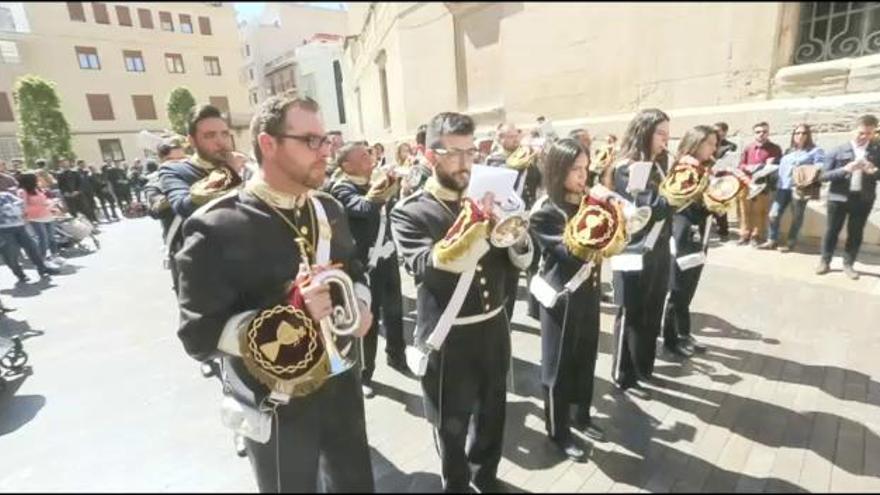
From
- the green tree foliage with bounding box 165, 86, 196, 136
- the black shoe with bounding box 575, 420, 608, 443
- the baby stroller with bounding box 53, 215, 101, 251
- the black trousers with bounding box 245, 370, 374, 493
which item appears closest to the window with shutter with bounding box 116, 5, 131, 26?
the green tree foliage with bounding box 165, 86, 196, 136

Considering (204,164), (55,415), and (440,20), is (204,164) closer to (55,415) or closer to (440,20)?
(55,415)

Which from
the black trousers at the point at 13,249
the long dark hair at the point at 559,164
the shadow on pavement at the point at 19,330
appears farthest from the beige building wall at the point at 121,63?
the shadow on pavement at the point at 19,330

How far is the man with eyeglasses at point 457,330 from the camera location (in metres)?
2.42

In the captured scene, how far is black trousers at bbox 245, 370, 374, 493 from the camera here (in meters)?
1.60

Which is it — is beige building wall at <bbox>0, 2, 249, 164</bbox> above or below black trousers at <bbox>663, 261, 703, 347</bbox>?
above

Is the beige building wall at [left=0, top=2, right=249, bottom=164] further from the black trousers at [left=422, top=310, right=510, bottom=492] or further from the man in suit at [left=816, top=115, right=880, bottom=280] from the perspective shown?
the man in suit at [left=816, top=115, right=880, bottom=280]

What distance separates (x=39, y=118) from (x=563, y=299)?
280 centimetres

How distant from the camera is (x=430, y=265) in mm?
2381

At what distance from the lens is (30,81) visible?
1961 mm

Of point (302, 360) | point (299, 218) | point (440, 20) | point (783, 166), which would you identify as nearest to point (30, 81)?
point (299, 218)

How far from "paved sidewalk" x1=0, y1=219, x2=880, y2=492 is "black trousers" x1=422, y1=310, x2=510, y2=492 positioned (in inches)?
7.8

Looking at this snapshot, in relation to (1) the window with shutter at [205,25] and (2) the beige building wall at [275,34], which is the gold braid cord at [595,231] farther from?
(1) the window with shutter at [205,25]

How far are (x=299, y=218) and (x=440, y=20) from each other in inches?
37.8

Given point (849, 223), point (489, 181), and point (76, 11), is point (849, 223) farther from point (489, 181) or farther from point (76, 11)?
point (76, 11)
